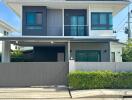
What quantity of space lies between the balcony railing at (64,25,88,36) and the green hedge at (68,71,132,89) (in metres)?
9.84

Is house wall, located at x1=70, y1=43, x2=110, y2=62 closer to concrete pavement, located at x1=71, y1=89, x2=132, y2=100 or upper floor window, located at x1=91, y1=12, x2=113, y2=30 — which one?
upper floor window, located at x1=91, y1=12, x2=113, y2=30

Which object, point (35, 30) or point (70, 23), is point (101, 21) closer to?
point (70, 23)

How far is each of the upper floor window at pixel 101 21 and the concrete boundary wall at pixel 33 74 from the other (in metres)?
8.49

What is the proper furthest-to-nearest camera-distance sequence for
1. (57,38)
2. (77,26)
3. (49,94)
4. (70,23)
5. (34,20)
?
(70,23) → (77,26) → (34,20) → (57,38) → (49,94)

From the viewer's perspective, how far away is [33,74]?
23.3 metres

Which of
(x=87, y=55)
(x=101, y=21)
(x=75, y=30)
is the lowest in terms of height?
(x=87, y=55)

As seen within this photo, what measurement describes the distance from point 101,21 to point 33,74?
10078 mm

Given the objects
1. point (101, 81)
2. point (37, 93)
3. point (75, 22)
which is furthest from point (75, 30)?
point (37, 93)

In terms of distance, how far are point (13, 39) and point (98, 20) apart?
8.19 m

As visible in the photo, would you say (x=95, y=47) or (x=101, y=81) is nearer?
(x=101, y=81)

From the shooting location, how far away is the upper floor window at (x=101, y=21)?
3050 cm

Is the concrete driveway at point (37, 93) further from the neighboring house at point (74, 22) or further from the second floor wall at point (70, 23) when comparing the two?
the second floor wall at point (70, 23)

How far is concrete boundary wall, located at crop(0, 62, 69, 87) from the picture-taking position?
23203mm

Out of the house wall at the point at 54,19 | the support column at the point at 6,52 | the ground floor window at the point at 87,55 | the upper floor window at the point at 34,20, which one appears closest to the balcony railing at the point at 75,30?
the house wall at the point at 54,19
